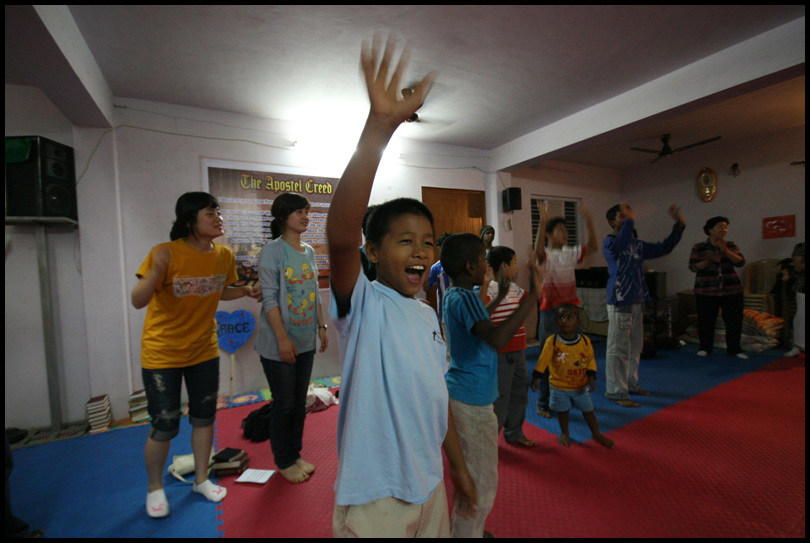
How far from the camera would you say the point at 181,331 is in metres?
1.99

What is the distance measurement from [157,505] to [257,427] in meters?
0.97

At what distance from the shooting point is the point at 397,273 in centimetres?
96

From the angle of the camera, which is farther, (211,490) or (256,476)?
(256,476)

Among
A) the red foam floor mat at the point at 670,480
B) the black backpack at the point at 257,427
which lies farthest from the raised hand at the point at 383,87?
the black backpack at the point at 257,427

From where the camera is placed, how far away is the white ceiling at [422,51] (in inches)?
103

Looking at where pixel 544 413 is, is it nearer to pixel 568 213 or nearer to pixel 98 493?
pixel 98 493

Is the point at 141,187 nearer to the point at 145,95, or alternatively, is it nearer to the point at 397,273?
the point at 145,95

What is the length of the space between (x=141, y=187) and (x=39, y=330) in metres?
1.63

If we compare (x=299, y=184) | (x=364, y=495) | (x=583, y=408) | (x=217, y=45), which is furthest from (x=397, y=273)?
(x=299, y=184)

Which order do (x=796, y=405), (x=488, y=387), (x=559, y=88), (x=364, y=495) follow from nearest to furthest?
(x=364, y=495), (x=488, y=387), (x=796, y=405), (x=559, y=88)

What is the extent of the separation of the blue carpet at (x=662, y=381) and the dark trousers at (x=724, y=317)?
177mm

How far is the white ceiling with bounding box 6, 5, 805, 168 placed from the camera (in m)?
2.62

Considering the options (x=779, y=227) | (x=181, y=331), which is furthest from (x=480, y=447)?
(x=779, y=227)

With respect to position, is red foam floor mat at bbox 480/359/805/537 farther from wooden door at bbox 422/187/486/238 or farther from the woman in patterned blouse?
wooden door at bbox 422/187/486/238
